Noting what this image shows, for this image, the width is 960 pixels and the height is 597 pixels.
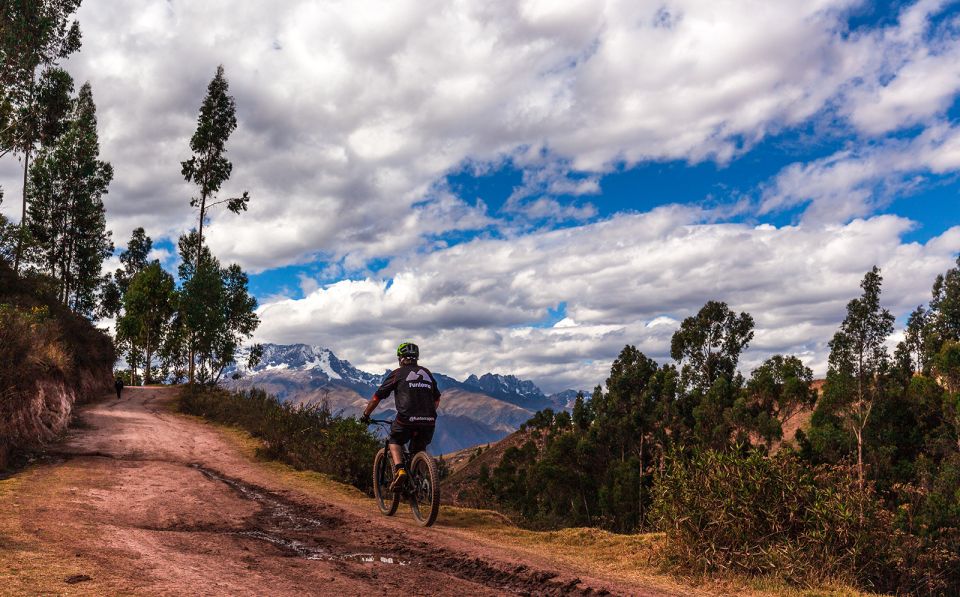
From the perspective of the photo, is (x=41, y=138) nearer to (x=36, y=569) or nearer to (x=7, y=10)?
(x=7, y=10)

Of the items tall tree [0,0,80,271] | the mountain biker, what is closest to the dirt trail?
the mountain biker

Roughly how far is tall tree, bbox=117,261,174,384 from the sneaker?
56.6 meters

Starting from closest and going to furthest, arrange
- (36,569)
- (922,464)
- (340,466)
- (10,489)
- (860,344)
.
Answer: (36,569) < (10,489) < (340,466) < (922,464) < (860,344)

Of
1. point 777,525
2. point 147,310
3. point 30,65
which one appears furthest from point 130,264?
point 777,525

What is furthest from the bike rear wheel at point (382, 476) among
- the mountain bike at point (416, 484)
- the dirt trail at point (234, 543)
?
the dirt trail at point (234, 543)

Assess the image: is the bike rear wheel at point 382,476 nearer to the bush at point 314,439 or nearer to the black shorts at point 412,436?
the black shorts at point 412,436

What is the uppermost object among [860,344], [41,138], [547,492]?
[41,138]

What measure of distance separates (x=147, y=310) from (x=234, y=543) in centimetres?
6222

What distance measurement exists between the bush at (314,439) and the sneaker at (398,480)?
4.65m

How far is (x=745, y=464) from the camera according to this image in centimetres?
804

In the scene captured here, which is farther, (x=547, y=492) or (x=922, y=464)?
(x=547, y=492)

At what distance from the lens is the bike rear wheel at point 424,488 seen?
9.51 metres

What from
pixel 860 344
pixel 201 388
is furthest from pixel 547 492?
pixel 201 388

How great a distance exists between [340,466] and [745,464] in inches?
409
